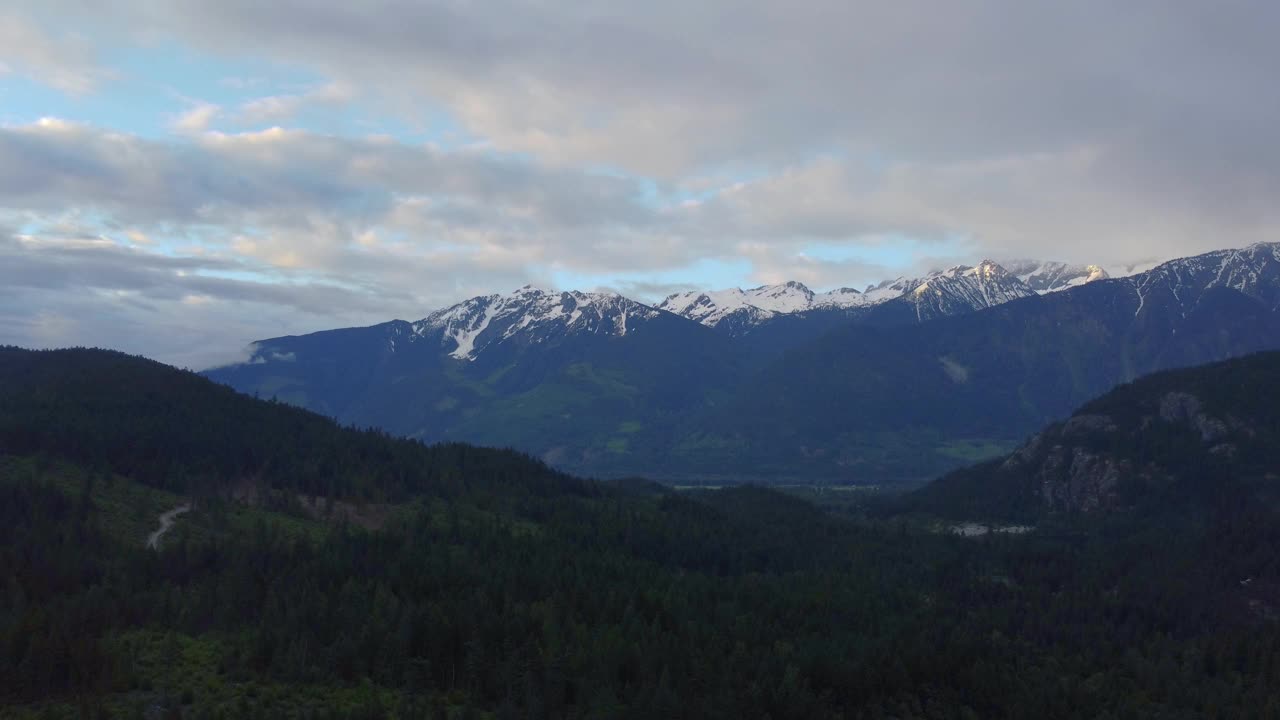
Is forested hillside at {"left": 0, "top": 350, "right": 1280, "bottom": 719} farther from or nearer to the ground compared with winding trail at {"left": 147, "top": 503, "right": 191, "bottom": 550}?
nearer to the ground

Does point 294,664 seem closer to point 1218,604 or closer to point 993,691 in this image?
point 993,691

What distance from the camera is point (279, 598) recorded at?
440 feet

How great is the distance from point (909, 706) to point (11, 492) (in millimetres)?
151375

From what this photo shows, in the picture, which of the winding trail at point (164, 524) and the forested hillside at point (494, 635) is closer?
the forested hillside at point (494, 635)

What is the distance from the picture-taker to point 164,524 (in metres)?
182

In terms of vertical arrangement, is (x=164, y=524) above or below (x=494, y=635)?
above

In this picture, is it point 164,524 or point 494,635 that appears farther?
point 164,524

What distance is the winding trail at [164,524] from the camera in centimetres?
16926

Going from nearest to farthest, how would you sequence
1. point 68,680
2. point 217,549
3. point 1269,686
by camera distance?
point 68,680 → point 1269,686 → point 217,549

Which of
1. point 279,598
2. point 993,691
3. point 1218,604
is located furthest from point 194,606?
point 1218,604

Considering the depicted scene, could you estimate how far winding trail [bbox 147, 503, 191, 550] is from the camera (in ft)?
555

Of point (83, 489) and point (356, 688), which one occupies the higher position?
point (83, 489)

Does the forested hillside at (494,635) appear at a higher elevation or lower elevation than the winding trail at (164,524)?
lower

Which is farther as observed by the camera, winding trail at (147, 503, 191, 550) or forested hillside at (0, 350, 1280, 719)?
winding trail at (147, 503, 191, 550)
